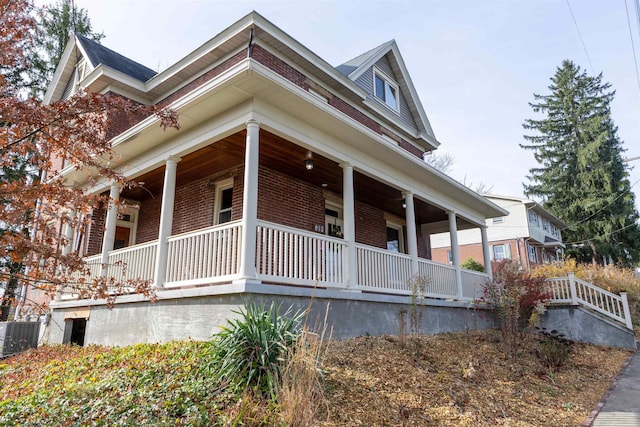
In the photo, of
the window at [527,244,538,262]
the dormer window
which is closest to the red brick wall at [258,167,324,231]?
the dormer window

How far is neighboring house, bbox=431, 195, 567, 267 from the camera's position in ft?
100

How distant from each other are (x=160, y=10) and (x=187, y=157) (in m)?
2.87

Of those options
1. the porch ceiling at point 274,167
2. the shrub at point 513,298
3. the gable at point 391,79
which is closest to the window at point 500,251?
the gable at point 391,79

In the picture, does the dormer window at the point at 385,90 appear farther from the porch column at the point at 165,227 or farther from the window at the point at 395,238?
the porch column at the point at 165,227

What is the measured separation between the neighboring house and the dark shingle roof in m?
25.1

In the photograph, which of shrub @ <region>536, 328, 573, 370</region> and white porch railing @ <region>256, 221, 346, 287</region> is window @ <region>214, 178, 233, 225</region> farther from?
shrub @ <region>536, 328, 573, 370</region>

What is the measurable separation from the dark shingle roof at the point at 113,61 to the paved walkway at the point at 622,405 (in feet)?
48.0

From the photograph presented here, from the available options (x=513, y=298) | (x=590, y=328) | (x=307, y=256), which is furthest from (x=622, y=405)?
(x=590, y=328)

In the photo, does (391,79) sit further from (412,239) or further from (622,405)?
(622,405)

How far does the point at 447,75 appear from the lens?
13.0 metres

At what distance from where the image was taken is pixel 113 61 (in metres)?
Answer: 14.1

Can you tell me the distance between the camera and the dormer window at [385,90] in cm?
1521

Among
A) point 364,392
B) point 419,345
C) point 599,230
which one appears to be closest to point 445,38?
point 419,345

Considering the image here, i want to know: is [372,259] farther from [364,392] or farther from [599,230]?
[599,230]
